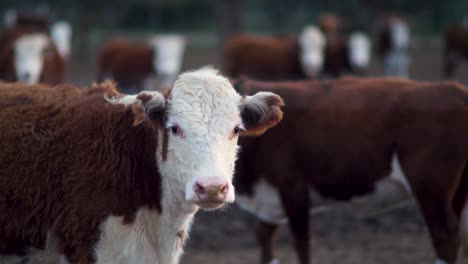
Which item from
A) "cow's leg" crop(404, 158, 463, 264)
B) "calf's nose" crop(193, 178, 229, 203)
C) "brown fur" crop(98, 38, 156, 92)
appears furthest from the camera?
"brown fur" crop(98, 38, 156, 92)

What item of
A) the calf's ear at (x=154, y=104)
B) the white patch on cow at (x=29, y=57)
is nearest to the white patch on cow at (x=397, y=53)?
the white patch on cow at (x=29, y=57)

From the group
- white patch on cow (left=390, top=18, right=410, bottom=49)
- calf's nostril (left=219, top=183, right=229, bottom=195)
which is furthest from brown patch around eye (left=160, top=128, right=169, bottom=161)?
white patch on cow (left=390, top=18, right=410, bottom=49)

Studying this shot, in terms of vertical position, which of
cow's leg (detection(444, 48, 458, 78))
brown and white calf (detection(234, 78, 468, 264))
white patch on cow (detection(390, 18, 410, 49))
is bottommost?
cow's leg (detection(444, 48, 458, 78))

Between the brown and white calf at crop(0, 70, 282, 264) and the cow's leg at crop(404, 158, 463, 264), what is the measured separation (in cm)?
214

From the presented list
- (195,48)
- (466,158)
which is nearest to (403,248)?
(466,158)

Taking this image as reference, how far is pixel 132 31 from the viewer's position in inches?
1564

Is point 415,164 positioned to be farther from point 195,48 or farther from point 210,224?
point 195,48

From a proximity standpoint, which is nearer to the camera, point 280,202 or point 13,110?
point 13,110

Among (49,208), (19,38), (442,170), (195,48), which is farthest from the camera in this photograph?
(195,48)

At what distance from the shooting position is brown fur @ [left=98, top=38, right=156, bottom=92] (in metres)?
22.7

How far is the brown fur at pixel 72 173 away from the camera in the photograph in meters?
5.03

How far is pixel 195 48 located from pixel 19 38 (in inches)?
809

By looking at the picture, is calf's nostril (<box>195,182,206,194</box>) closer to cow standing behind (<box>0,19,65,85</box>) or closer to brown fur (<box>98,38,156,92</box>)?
cow standing behind (<box>0,19,65,85</box>)

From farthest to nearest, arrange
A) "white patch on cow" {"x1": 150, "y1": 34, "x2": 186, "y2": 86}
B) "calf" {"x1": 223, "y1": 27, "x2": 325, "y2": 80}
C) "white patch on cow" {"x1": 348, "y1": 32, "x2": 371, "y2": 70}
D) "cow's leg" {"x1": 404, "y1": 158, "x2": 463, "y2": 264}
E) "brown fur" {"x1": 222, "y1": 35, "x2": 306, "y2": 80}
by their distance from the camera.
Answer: "white patch on cow" {"x1": 150, "y1": 34, "x2": 186, "y2": 86}, "white patch on cow" {"x1": 348, "y1": 32, "x2": 371, "y2": 70}, "brown fur" {"x1": 222, "y1": 35, "x2": 306, "y2": 80}, "calf" {"x1": 223, "y1": 27, "x2": 325, "y2": 80}, "cow's leg" {"x1": 404, "y1": 158, "x2": 463, "y2": 264}
